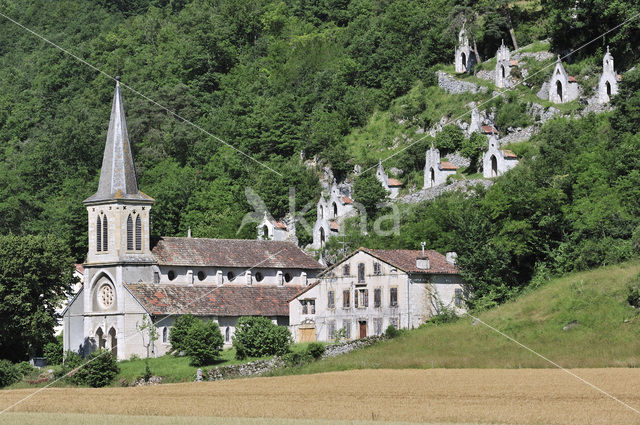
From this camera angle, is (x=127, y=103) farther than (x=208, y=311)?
Yes

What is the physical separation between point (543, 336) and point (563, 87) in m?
40.9

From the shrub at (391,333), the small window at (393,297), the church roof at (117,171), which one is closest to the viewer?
the shrub at (391,333)

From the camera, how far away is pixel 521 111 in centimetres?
10519

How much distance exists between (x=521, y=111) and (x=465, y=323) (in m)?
35.2

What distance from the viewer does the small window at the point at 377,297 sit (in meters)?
82.8

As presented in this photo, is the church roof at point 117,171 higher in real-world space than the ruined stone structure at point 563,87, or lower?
lower

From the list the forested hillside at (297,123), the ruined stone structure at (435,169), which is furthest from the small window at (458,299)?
the ruined stone structure at (435,169)

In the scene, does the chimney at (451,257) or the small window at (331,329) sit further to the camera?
the chimney at (451,257)

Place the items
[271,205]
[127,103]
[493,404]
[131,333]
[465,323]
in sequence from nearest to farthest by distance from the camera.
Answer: [493,404]
[465,323]
[131,333]
[271,205]
[127,103]

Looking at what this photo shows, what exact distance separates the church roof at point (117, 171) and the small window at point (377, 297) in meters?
17.6

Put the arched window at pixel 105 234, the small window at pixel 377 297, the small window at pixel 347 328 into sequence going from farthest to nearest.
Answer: the arched window at pixel 105 234 < the small window at pixel 347 328 < the small window at pixel 377 297

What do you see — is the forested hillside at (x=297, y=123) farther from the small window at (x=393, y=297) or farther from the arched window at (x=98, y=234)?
the arched window at (x=98, y=234)

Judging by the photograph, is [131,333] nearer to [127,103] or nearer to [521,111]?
[521,111]

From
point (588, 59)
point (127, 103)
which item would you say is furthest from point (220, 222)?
point (127, 103)
